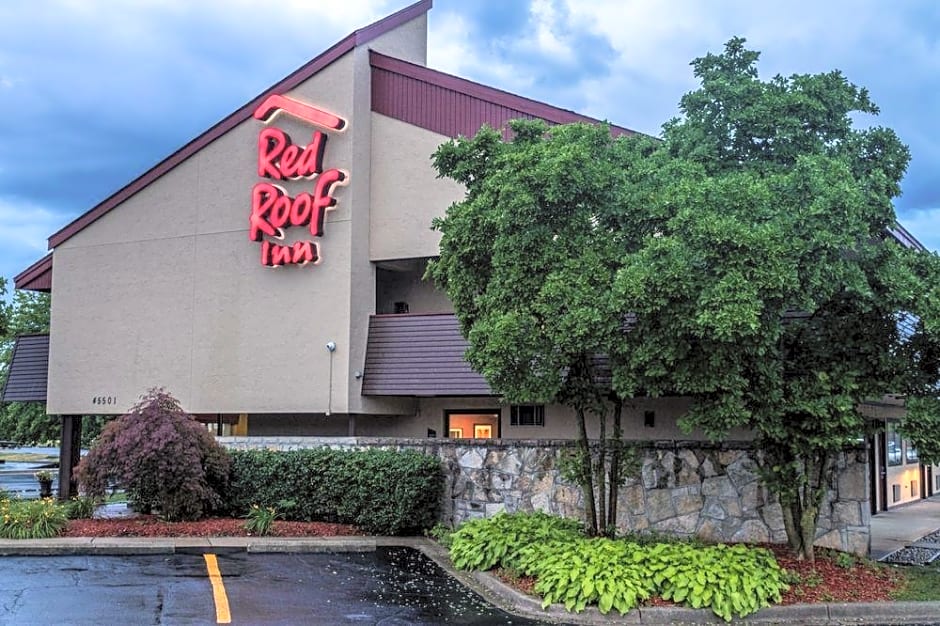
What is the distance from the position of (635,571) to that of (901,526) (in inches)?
425

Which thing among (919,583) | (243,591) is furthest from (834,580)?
(243,591)

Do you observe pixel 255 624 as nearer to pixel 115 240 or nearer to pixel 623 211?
pixel 623 211

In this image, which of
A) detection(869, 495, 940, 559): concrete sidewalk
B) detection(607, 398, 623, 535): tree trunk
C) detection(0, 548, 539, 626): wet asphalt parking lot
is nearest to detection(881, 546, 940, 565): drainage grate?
detection(869, 495, 940, 559): concrete sidewalk

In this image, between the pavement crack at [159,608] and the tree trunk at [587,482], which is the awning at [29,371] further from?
the tree trunk at [587,482]

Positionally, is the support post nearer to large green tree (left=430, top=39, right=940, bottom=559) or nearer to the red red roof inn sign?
the red red roof inn sign

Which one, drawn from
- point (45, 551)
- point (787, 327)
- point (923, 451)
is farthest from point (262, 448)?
point (923, 451)

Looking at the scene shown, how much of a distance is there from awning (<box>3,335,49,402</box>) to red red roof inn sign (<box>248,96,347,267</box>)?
768 centimetres

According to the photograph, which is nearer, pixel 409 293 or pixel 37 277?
pixel 409 293

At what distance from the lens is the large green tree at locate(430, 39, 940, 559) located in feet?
34.0

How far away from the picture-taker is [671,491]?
46.8 feet

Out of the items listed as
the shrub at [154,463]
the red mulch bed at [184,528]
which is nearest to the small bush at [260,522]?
the red mulch bed at [184,528]

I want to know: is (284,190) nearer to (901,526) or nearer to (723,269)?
(723,269)

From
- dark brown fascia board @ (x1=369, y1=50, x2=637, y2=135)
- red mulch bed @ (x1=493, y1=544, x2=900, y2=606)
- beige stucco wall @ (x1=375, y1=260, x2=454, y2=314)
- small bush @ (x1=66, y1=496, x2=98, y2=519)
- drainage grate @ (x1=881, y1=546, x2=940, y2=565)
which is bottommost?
drainage grate @ (x1=881, y1=546, x2=940, y2=565)

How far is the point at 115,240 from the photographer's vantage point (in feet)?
72.1
